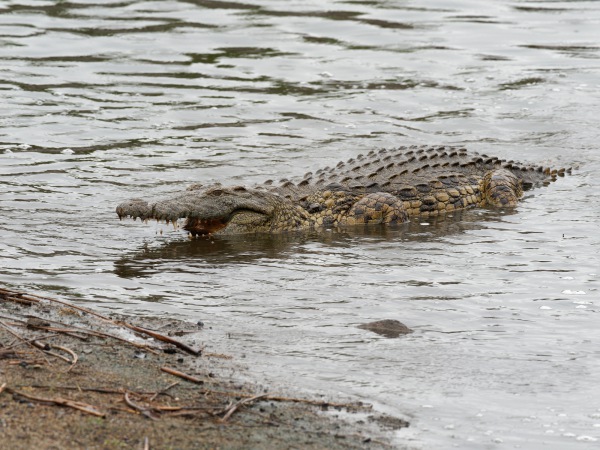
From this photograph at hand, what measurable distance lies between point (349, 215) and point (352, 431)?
236 inches

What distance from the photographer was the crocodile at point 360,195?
451 inches

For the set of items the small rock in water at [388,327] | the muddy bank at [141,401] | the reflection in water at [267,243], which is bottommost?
the reflection in water at [267,243]

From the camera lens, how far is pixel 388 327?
820cm

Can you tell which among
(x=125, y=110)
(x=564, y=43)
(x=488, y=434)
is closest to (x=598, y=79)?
(x=564, y=43)

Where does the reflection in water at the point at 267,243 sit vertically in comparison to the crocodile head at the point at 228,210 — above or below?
below

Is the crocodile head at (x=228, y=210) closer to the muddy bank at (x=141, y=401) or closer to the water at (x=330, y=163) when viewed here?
the water at (x=330, y=163)

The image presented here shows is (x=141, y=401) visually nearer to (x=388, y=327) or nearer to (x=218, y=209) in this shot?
(x=388, y=327)

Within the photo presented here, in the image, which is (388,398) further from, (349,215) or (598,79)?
(598,79)

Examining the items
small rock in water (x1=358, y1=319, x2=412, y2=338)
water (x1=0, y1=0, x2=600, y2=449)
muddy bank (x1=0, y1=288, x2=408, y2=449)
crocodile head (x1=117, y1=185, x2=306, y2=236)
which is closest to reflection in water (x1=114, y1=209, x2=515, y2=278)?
water (x1=0, y1=0, x2=600, y2=449)

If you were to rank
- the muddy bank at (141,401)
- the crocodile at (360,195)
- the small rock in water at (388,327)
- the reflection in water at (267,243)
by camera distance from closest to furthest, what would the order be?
the muddy bank at (141,401) < the small rock in water at (388,327) < the reflection in water at (267,243) < the crocodile at (360,195)

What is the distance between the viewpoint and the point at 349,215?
12.1 m

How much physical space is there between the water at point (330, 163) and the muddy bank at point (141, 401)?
385 mm

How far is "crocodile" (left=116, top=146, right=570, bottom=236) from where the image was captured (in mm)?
11446

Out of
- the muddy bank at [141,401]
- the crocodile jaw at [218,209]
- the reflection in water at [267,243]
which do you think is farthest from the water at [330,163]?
the muddy bank at [141,401]
